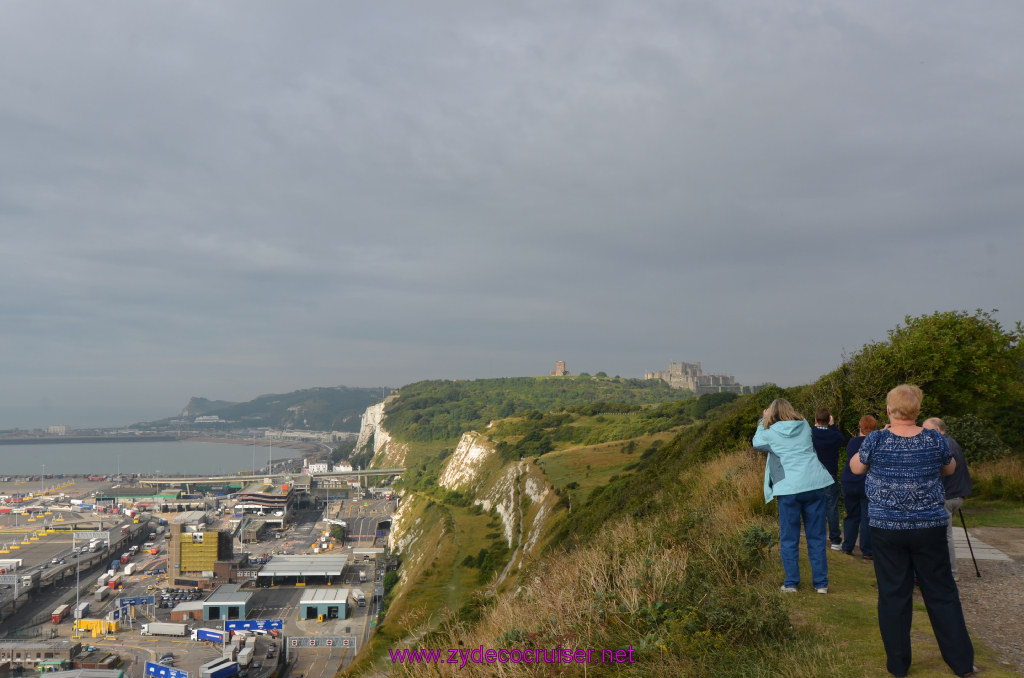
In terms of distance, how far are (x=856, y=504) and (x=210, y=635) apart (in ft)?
132

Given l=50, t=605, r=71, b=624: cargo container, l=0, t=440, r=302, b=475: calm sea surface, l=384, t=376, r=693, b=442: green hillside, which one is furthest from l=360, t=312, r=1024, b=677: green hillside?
l=0, t=440, r=302, b=475: calm sea surface

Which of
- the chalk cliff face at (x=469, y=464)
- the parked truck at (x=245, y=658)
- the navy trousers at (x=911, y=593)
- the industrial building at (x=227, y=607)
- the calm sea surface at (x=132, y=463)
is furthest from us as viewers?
the calm sea surface at (x=132, y=463)

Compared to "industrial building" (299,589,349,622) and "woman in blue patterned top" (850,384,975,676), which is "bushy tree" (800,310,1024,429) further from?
"industrial building" (299,589,349,622)

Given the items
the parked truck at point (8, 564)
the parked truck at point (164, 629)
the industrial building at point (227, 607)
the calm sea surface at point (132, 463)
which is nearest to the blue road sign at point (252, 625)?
the industrial building at point (227, 607)

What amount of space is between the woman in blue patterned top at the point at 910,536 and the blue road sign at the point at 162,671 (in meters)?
33.1

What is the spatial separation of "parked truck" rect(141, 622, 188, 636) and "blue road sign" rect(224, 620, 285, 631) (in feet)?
10.6

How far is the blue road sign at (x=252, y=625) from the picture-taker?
36781 millimetres

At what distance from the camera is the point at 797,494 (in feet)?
16.8

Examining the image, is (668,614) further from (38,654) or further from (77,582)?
(77,582)

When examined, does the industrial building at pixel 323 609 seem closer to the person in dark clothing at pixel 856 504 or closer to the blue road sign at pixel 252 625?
the blue road sign at pixel 252 625

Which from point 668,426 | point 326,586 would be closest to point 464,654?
point 668,426

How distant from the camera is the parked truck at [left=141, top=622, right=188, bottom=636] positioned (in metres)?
37.8

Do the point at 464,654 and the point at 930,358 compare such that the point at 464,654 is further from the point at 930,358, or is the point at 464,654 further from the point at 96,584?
the point at 96,584

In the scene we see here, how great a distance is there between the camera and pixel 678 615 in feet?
14.4
